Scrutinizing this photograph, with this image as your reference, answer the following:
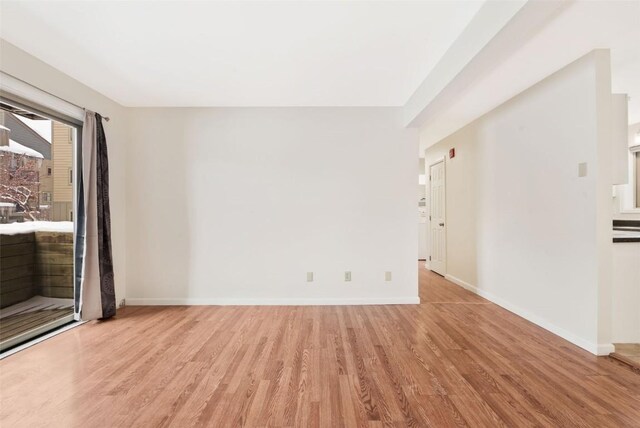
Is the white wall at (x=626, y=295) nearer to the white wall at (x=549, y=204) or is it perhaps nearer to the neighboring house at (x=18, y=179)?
the white wall at (x=549, y=204)

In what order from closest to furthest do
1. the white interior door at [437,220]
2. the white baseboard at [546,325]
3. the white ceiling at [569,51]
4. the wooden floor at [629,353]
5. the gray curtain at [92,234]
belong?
the white ceiling at [569,51] < the wooden floor at [629,353] < the white baseboard at [546,325] < the gray curtain at [92,234] < the white interior door at [437,220]

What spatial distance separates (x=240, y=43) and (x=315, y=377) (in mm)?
2776

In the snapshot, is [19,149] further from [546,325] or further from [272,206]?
[546,325]

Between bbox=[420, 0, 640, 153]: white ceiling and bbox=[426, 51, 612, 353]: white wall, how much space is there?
150 mm

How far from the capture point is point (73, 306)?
3234 millimetres

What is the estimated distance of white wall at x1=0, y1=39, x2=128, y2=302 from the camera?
276 centimetres

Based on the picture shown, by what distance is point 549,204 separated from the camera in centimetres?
291

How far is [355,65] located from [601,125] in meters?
2.21

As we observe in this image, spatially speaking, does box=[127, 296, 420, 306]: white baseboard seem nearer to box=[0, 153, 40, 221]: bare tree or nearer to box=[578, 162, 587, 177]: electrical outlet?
box=[0, 153, 40, 221]: bare tree

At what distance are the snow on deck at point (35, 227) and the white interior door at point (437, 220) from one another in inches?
220

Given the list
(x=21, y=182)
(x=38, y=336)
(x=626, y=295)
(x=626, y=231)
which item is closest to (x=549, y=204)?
(x=626, y=295)

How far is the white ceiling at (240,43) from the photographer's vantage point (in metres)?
2.04

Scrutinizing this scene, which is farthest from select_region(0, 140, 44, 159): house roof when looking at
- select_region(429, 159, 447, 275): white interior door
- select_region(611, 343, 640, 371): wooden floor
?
select_region(429, 159, 447, 275): white interior door

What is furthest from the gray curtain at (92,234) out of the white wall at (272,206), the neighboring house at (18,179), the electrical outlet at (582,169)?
the electrical outlet at (582,169)
